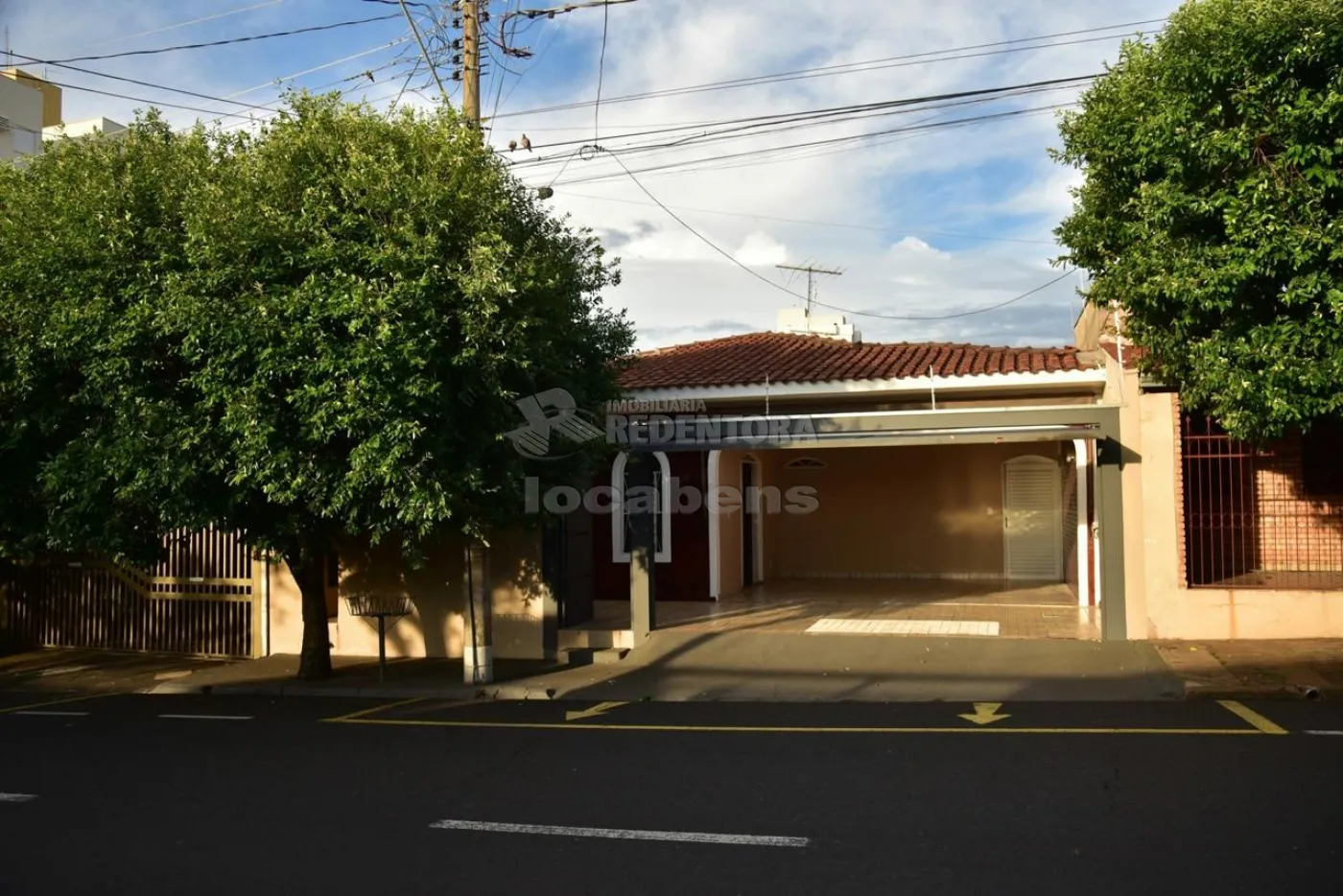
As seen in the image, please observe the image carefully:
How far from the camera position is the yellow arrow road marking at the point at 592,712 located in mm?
10266

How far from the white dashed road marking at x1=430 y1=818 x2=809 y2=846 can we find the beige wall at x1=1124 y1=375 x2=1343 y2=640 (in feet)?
25.9

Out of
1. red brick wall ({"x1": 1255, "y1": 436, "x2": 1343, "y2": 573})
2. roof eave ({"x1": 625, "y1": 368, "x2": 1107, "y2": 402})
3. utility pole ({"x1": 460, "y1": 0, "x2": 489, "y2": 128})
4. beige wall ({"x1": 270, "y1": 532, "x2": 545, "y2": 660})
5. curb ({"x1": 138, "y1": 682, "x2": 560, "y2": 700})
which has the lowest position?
curb ({"x1": 138, "y1": 682, "x2": 560, "y2": 700})

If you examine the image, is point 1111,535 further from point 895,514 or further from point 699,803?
point 699,803

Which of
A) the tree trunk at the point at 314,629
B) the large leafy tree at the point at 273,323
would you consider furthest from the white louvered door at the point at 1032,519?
the tree trunk at the point at 314,629

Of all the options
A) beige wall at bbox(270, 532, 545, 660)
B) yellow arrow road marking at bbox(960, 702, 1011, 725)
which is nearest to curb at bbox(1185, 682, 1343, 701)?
yellow arrow road marking at bbox(960, 702, 1011, 725)

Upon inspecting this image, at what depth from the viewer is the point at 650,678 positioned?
12039 millimetres

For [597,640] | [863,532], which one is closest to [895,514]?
[863,532]

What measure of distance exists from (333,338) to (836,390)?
319 inches

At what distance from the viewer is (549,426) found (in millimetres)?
11773

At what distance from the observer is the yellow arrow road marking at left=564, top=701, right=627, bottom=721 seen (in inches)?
404

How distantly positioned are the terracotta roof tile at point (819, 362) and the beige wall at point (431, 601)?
10.4 feet

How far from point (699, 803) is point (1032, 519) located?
44.5ft

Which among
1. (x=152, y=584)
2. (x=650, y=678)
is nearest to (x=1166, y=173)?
(x=650, y=678)

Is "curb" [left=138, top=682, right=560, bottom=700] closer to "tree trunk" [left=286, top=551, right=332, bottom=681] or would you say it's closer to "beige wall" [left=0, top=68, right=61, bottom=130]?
"tree trunk" [left=286, top=551, right=332, bottom=681]
